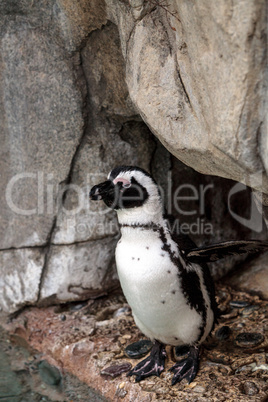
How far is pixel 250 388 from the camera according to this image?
1849 mm

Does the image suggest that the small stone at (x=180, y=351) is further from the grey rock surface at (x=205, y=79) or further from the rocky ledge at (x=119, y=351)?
the grey rock surface at (x=205, y=79)

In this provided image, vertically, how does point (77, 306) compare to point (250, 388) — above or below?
above

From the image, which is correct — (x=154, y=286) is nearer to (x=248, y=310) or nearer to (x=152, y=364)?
(x=152, y=364)

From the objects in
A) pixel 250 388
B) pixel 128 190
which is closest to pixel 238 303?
pixel 250 388

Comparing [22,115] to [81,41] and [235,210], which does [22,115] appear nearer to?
[81,41]

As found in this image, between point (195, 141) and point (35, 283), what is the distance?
1402 millimetres

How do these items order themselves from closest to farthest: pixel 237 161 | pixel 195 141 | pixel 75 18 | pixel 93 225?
pixel 237 161 → pixel 195 141 → pixel 75 18 → pixel 93 225

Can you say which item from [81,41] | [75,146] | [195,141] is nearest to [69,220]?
[75,146]

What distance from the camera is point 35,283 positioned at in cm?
265

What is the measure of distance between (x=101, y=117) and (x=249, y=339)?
130cm

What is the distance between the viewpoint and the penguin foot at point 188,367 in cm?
199

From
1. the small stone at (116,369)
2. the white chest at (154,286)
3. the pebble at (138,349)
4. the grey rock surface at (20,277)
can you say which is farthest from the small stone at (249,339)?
the grey rock surface at (20,277)

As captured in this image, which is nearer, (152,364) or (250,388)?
(250,388)

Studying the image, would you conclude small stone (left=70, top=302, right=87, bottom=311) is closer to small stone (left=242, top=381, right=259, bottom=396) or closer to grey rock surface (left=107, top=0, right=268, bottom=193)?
small stone (left=242, top=381, right=259, bottom=396)
